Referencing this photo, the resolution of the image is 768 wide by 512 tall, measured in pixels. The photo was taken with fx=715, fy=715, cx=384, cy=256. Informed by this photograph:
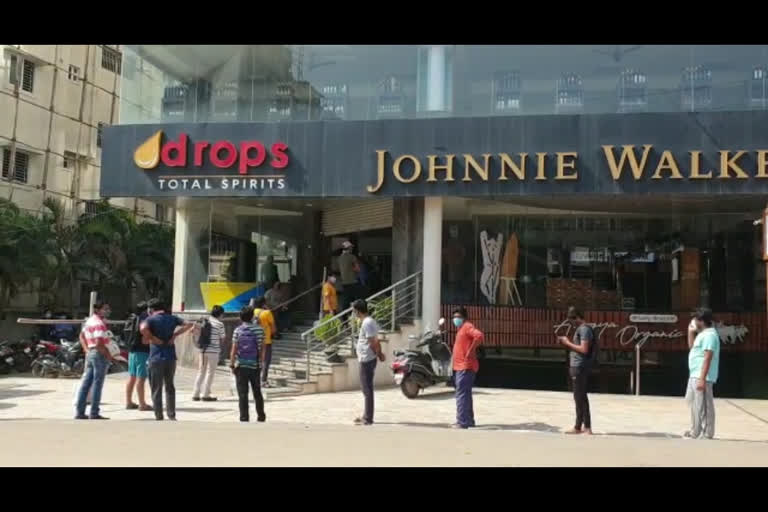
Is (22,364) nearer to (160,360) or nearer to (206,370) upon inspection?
(206,370)

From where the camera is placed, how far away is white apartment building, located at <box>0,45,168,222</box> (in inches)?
957

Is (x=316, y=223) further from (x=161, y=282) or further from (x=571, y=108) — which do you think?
(x=161, y=282)

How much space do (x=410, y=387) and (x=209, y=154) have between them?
23.6ft

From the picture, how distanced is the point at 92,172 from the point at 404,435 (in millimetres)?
24147

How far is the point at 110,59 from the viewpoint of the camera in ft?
97.1

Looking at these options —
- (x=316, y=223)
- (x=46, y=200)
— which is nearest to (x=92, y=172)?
(x=46, y=200)

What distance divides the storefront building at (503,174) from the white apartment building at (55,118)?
1009 cm

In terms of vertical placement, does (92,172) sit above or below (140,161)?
above

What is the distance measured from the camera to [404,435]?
8.10 meters

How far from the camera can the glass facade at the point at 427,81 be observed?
1460 centimetres

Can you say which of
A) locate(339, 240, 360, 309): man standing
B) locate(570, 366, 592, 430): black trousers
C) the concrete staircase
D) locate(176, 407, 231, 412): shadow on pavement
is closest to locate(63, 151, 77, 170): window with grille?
the concrete staircase

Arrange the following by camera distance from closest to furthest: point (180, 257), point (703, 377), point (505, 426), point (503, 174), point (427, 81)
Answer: point (703, 377), point (505, 426), point (503, 174), point (427, 81), point (180, 257)

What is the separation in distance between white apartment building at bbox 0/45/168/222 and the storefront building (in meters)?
10.1

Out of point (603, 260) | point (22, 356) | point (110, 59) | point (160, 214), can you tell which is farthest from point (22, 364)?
point (110, 59)
